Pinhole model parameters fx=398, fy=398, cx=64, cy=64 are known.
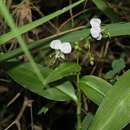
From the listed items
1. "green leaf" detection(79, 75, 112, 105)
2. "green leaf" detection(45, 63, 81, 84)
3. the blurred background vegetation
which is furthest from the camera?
the blurred background vegetation

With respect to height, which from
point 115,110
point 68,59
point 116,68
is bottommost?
point 115,110

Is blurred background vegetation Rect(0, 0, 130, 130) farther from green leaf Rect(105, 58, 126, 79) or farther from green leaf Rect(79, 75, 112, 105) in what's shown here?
green leaf Rect(79, 75, 112, 105)

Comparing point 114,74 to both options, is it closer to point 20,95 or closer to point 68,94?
point 68,94

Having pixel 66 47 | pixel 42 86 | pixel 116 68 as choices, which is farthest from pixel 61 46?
pixel 116 68

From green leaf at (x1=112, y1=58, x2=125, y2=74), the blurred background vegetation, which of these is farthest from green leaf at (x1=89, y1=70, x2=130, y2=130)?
the blurred background vegetation

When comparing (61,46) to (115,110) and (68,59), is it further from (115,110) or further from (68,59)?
(68,59)

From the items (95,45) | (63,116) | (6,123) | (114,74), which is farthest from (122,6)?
(6,123)

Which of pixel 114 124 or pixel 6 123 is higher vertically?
pixel 6 123
